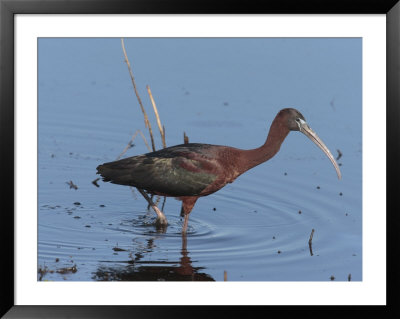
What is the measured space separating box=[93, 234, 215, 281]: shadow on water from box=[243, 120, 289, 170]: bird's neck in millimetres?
1327

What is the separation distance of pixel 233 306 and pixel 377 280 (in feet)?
4.50

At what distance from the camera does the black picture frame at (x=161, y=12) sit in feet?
31.0

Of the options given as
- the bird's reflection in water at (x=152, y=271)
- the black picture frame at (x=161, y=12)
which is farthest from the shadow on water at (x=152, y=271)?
the black picture frame at (x=161, y=12)

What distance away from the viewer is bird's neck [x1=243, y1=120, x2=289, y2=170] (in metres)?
11.9

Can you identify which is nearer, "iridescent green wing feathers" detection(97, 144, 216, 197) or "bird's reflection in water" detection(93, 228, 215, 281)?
"bird's reflection in water" detection(93, 228, 215, 281)

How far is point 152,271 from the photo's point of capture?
442 inches

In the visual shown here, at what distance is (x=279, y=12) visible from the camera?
9.66 meters

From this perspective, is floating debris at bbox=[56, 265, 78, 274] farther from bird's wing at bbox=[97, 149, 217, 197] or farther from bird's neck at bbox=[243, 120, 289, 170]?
bird's neck at bbox=[243, 120, 289, 170]

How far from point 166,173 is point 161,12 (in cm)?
289

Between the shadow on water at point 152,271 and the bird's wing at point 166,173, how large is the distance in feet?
2.90

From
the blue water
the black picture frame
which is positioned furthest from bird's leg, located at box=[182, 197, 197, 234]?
the black picture frame

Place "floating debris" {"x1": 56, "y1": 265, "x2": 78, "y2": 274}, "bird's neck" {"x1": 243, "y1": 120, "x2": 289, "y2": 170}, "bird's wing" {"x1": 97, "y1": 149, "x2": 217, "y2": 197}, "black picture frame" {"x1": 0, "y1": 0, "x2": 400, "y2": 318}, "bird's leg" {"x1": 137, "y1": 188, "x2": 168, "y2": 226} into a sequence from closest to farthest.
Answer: "black picture frame" {"x1": 0, "y1": 0, "x2": 400, "y2": 318}, "floating debris" {"x1": 56, "y1": 265, "x2": 78, "y2": 274}, "bird's neck" {"x1": 243, "y1": 120, "x2": 289, "y2": 170}, "bird's wing" {"x1": 97, "y1": 149, "x2": 217, "y2": 197}, "bird's leg" {"x1": 137, "y1": 188, "x2": 168, "y2": 226}

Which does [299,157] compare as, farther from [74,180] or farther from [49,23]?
[49,23]

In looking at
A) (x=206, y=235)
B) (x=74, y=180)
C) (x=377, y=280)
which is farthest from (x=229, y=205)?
(x=377, y=280)
